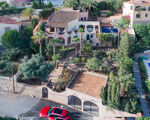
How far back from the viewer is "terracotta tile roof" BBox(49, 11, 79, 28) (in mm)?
47375

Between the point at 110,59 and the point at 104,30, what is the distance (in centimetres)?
959

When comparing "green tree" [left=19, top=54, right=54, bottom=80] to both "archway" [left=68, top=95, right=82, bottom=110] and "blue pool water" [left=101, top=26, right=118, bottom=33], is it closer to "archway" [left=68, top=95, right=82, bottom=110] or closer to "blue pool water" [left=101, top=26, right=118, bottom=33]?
"archway" [left=68, top=95, right=82, bottom=110]

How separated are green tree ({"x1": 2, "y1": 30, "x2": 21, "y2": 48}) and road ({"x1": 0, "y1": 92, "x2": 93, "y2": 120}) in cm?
1160

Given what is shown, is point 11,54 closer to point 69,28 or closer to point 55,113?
point 69,28

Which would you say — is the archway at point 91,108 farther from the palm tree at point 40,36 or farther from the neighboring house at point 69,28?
the neighboring house at point 69,28

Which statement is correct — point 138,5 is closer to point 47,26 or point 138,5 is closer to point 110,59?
point 110,59

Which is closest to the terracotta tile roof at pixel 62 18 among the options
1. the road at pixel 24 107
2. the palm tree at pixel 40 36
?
the palm tree at pixel 40 36

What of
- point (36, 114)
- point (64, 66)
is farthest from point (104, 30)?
point (36, 114)

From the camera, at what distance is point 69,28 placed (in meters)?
47.5

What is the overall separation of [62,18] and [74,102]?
71.0 feet

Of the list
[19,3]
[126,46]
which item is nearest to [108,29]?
[126,46]

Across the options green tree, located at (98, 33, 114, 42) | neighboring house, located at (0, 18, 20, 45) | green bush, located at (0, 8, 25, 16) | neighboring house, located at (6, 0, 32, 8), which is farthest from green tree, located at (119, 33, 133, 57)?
neighboring house, located at (6, 0, 32, 8)

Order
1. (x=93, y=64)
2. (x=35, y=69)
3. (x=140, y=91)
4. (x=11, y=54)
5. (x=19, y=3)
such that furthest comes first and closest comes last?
1. (x=19, y=3)
2. (x=11, y=54)
3. (x=93, y=64)
4. (x=140, y=91)
5. (x=35, y=69)

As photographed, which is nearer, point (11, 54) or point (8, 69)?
point (8, 69)
